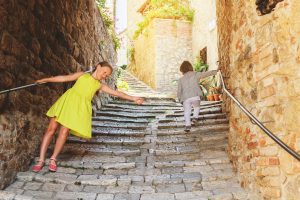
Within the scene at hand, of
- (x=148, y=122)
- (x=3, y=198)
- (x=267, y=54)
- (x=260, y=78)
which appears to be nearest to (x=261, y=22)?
(x=267, y=54)

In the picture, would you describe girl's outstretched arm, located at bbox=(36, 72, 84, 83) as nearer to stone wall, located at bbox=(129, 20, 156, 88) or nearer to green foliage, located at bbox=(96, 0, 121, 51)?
green foliage, located at bbox=(96, 0, 121, 51)

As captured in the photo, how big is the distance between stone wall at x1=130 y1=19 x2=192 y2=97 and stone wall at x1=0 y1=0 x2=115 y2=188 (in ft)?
27.1

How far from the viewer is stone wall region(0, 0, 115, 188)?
3.24 metres

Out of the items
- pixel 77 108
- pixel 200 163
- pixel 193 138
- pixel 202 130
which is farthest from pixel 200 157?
pixel 77 108

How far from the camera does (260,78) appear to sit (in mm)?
2953

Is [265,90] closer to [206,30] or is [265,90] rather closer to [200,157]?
[200,157]

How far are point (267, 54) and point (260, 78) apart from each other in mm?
235

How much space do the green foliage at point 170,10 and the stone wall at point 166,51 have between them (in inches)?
8.0

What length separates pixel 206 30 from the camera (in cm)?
1273

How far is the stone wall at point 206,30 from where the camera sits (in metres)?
11.9

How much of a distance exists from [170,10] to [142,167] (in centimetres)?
1127

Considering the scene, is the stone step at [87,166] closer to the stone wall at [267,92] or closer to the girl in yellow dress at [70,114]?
the girl in yellow dress at [70,114]

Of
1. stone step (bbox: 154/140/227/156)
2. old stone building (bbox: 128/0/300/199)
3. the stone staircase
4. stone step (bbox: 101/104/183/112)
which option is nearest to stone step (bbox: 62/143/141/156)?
the stone staircase

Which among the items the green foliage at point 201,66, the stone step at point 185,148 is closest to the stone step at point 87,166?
the stone step at point 185,148
